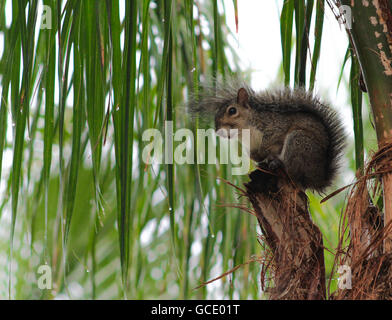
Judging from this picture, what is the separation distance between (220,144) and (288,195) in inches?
32.9

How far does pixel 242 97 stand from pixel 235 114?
7 centimetres

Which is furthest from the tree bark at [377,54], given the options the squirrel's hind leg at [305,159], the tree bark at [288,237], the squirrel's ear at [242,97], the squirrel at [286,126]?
the squirrel's ear at [242,97]

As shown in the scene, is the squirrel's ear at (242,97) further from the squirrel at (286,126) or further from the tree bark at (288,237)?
the tree bark at (288,237)

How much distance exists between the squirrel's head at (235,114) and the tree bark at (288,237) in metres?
0.54

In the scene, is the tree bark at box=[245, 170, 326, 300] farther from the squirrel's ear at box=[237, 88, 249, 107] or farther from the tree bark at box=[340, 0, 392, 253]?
the squirrel's ear at box=[237, 88, 249, 107]

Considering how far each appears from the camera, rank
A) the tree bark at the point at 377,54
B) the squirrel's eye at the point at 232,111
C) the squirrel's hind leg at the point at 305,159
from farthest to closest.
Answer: the squirrel's eye at the point at 232,111
the squirrel's hind leg at the point at 305,159
the tree bark at the point at 377,54

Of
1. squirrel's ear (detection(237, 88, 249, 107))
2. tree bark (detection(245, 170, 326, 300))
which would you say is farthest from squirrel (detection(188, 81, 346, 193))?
tree bark (detection(245, 170, 326, 300))

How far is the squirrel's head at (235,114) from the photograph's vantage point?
6.08 feet

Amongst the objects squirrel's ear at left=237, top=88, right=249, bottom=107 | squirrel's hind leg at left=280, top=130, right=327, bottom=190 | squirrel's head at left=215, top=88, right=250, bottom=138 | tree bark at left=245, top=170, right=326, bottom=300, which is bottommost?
tree bark at left=245, top=170, right=326, bottom=300

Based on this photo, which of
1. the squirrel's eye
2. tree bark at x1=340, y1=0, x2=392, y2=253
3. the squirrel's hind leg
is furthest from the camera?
the squirrel's eye

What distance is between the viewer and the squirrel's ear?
1.85 m

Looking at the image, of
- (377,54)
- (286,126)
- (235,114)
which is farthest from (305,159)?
(377,54)

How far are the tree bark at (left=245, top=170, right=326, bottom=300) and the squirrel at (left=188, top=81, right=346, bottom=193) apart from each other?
117mm

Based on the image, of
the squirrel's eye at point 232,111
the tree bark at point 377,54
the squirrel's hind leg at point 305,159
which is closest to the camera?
the tree bark at point 377,54
